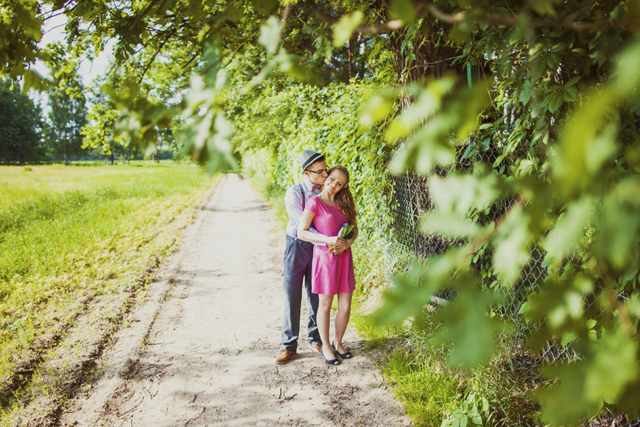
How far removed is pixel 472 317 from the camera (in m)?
0.64

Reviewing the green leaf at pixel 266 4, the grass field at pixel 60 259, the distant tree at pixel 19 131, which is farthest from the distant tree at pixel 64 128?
the green leaf at pixel 266 4

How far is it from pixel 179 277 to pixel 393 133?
6.69 m

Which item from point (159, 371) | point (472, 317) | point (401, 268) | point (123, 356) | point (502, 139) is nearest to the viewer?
point (472, 317)

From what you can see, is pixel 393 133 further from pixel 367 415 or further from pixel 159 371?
pixel 159 371

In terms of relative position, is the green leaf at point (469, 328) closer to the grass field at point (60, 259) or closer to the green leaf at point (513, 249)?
the green leaf at point (513, 249)

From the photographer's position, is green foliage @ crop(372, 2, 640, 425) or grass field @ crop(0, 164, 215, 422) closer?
green foliage @ crop(372, 2, 640, 425)

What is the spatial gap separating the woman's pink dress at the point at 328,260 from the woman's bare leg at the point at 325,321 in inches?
4.7

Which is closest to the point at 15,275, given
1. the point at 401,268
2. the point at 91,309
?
the point at 91,309

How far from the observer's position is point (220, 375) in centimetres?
380

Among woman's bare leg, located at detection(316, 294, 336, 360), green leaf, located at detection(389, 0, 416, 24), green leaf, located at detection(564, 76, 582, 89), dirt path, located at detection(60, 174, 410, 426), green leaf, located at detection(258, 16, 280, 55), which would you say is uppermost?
green leaf, located at detection(564, 76, 582, 89)

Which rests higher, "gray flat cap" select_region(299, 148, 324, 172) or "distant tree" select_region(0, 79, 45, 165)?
"distant tree" select_region(0, 79, 45, 165)

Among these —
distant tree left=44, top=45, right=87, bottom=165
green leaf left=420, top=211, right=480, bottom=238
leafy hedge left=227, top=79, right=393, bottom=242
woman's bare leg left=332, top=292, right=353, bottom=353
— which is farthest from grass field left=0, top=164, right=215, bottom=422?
distant tree left=44, top=45, right=87, bottom=165

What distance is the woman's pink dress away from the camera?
12.7 feet

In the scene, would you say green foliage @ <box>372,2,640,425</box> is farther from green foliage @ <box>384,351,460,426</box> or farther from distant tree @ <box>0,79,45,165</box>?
distant tree @ <box>0,79,45,165</box>
